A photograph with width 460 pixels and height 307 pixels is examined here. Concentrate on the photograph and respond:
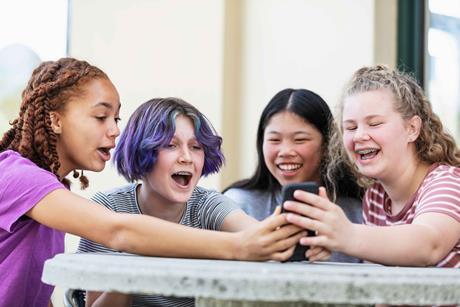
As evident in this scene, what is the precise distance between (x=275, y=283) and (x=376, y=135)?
1058mm

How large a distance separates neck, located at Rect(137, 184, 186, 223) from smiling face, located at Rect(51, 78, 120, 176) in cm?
23

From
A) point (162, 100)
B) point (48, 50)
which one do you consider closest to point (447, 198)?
point (162, 100)

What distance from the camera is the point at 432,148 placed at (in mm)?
2312

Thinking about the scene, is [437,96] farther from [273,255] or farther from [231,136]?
[273,255]

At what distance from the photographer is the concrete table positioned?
4.08ft

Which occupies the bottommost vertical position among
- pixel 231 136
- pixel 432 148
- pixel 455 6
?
pixel 231 136

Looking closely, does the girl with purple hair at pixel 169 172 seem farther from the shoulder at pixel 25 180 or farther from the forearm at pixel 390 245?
the forearm at pixel 390 245

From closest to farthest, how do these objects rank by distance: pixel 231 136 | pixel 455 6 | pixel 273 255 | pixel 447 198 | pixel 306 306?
pixel 306 306, pixel 273 255, pixel 447 198, pixel 455 6, pixel 231 136

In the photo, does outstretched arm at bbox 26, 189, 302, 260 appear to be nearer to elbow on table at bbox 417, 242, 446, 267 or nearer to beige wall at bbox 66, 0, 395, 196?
elbow on table at bbox 417, 242, 446, 267

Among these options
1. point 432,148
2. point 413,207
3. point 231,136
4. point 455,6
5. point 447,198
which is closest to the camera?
point 447,198

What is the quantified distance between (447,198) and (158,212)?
86 cm

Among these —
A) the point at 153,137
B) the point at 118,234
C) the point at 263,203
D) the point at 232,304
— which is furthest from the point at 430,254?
the point at 263,203

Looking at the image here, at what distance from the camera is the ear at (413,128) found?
7.55 ft

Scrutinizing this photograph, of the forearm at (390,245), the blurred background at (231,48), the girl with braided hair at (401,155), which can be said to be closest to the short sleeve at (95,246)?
the girl with braided hair at (401,155)
